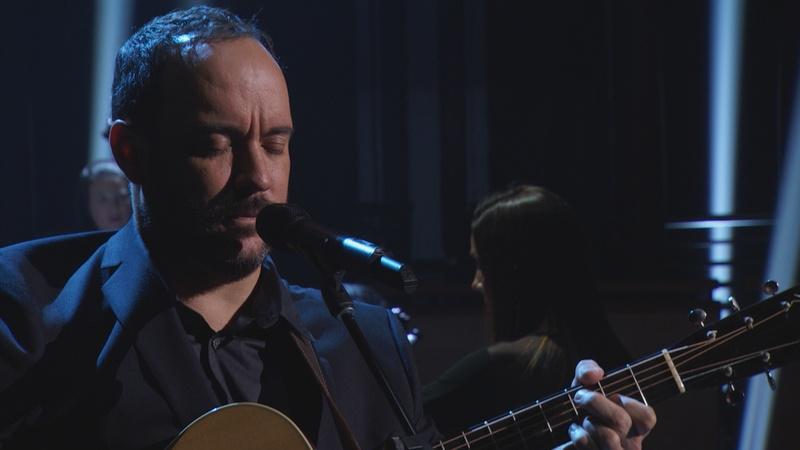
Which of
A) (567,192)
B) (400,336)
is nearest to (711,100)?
(567,192)

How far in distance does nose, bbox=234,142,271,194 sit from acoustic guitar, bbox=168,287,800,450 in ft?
1.94

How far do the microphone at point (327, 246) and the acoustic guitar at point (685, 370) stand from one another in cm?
52

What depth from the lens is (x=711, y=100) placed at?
4652mm

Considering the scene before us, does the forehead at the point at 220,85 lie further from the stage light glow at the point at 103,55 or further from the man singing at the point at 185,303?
the stage light glow at the point at 103,55

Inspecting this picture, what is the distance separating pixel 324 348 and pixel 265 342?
11 cm

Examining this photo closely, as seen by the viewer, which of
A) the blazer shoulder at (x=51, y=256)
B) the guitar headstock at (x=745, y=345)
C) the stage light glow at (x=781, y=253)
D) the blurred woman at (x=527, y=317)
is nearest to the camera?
the blazer shoulder at (x=51, y=256)

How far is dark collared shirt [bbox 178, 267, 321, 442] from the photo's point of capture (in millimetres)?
1829

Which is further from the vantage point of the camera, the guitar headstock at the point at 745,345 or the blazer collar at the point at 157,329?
the guitar headstock at the point at 745,345

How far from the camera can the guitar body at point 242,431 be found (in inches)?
65.2

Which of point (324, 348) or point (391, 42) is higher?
point (391, 42)

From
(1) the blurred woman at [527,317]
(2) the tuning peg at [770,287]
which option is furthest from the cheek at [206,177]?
(1) the blurred woman at [527,317]

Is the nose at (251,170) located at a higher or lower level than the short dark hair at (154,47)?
lower

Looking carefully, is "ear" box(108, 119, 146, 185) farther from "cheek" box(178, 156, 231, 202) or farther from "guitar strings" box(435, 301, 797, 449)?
"guitar strings" box(435, 301, 797, 449)

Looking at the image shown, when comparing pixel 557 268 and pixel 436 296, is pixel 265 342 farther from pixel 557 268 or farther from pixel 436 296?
pixel 436 296
